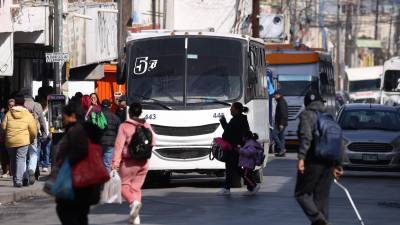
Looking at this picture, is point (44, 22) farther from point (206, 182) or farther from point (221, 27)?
point (221, 27)

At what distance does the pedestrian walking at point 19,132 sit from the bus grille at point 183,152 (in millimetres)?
2468

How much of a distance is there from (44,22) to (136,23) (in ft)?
57.1

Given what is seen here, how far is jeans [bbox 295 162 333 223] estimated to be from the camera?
13.5m

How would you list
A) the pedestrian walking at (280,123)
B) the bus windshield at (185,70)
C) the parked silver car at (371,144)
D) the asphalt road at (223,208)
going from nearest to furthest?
the asphalt road at (223,208) < the bus windshield at (185,70) < the parked silver car at (371,144) < the pedestrian walking at (280,123)

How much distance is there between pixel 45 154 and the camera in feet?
89.2

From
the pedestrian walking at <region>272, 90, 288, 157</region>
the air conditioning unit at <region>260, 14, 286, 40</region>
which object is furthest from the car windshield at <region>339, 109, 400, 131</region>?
the air conditioning unit at <region>260, 14, 286, 40</region>

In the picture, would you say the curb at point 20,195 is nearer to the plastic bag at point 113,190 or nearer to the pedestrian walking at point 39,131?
the pedestrian walking at point 39,131

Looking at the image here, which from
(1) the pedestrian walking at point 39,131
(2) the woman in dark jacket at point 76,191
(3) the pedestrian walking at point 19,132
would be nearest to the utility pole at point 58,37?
(1) the pedestrian walking at point 39,131

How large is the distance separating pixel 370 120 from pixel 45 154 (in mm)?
7746

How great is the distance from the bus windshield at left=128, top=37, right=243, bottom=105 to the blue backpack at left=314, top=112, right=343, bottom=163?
29.7 feet

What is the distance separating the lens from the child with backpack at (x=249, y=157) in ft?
→ 70.1

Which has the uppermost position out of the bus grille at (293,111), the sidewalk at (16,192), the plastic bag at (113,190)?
the plastic bag at (113,190)

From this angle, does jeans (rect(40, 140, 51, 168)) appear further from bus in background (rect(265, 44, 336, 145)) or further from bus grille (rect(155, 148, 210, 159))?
bus in background (rect(265, 44, 336, 145))

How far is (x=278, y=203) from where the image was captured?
19906mm
